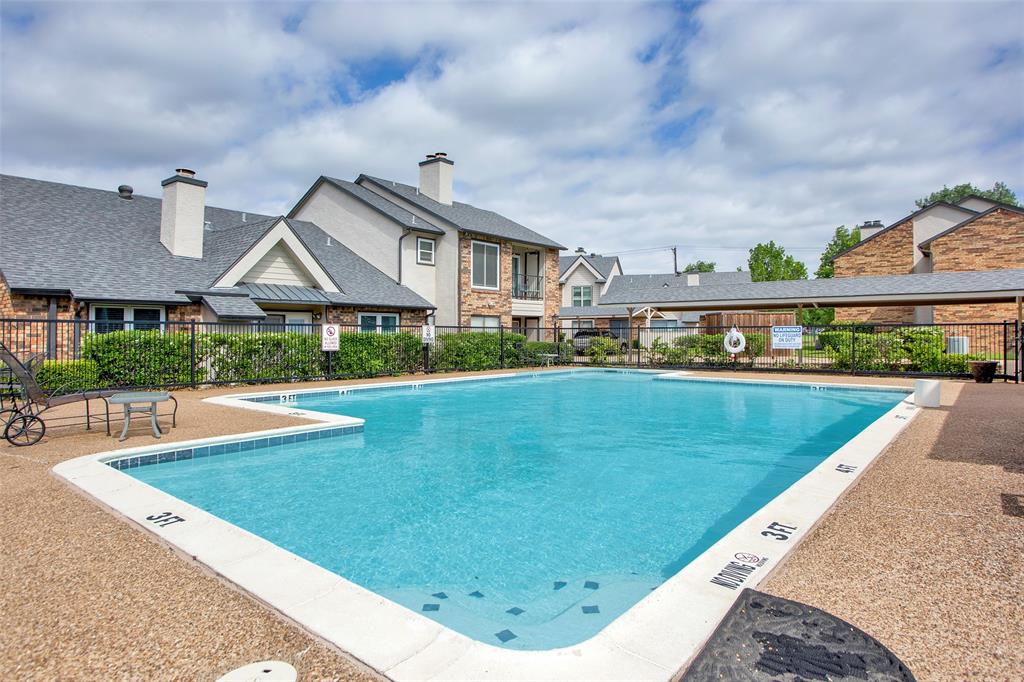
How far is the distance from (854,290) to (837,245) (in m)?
45.3

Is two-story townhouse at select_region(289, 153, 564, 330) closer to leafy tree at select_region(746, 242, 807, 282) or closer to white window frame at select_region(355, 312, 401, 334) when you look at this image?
white window frame at select_region(355, 312, 401, 334)

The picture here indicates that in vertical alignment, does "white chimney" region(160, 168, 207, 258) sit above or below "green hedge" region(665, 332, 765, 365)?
above

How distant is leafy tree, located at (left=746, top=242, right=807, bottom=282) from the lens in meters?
54.6

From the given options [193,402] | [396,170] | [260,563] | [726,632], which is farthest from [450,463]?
[396,170]

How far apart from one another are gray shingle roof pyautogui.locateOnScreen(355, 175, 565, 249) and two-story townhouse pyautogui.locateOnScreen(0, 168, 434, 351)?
415 cm

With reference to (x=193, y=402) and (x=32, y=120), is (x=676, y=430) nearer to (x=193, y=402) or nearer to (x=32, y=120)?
(x=193, y=402)

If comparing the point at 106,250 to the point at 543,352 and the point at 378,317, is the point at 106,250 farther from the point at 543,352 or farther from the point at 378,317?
the point at 543,352

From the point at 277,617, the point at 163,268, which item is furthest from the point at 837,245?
the point at 277,617

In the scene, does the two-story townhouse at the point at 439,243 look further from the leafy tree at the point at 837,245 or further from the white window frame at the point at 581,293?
the leafy tree at the point at 837,245

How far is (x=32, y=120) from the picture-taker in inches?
781

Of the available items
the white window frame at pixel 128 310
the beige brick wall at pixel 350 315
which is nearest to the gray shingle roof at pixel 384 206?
the beige brick wall at pixel 350 315

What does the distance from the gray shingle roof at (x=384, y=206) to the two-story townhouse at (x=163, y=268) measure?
2.79m

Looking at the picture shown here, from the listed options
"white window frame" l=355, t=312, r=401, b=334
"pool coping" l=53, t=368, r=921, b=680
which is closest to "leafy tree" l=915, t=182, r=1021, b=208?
"white window frame" l=355, t=312, r=401, b=334

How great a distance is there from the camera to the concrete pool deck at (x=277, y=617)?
7.85 feet
